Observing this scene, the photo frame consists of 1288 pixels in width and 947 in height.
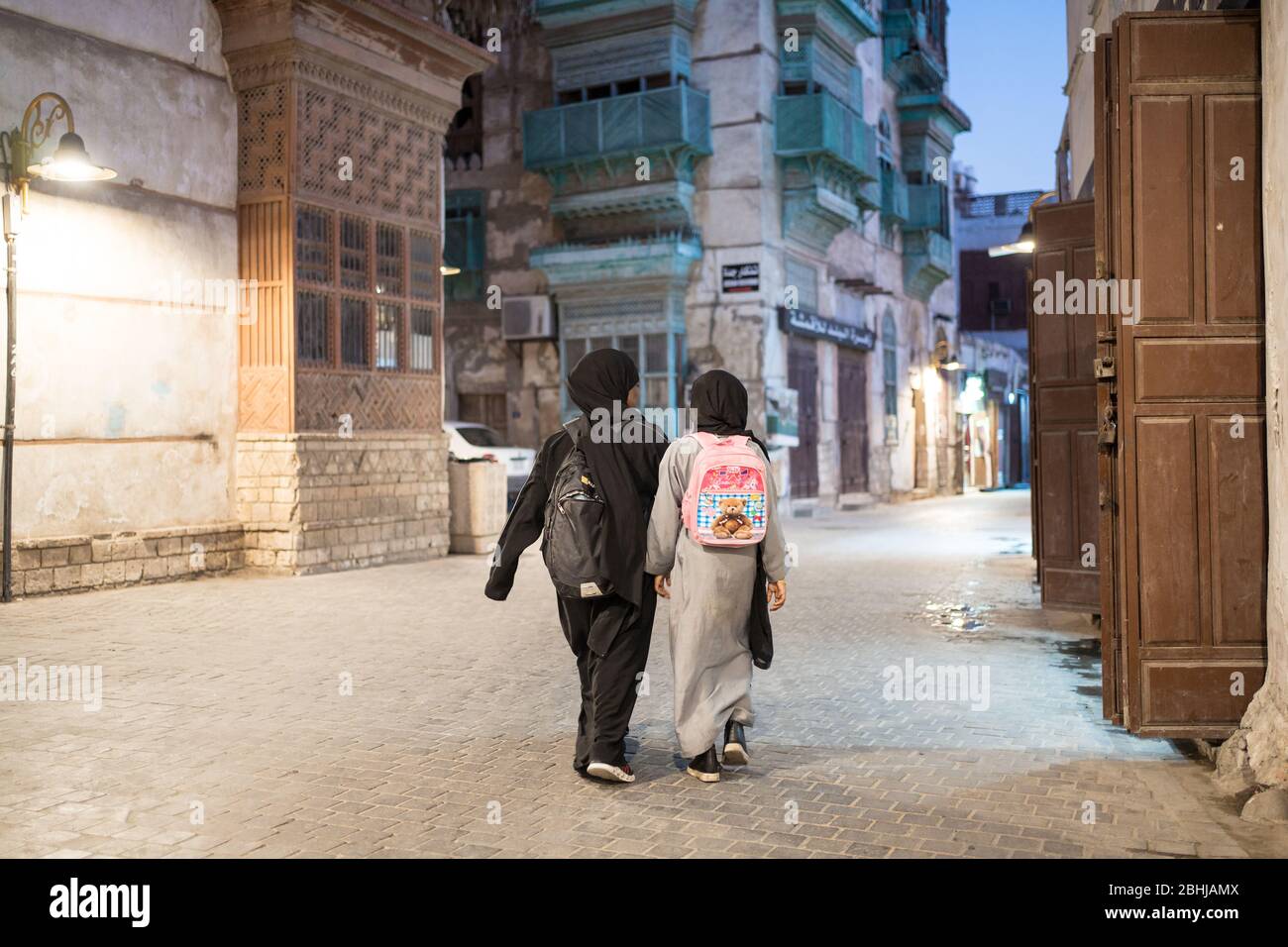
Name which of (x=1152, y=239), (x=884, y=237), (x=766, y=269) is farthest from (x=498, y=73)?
(x=1152, y=239)

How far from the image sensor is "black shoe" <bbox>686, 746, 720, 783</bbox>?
4773 mm

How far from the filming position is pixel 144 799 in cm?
450

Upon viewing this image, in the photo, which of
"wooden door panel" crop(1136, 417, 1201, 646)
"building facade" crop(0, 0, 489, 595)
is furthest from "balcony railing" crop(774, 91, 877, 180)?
"wooden door panel" crop(1136, 417, 1201, 646)

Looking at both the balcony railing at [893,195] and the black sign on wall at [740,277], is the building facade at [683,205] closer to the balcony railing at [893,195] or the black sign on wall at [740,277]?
the black sign on wall at [740,277]

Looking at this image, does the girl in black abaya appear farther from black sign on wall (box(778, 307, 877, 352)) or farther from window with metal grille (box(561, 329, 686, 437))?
black sign on wall (box(778, 307, 877, 352))

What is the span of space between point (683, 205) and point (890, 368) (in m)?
9.34

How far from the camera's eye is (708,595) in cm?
483

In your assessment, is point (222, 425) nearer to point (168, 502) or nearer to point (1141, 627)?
point (168, 502)

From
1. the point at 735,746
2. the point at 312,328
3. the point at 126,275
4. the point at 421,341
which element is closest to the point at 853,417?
the point at 421,341

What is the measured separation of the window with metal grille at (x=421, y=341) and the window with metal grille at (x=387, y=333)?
0.79 feet

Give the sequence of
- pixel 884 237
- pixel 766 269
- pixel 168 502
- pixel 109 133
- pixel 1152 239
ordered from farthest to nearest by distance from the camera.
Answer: pixel 884 237
pixel 766 269
pixel 168 502
pixel 109 133
pixel 1152 239

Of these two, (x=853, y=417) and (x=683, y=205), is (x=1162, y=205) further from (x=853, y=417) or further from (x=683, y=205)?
(x=853, y=417)

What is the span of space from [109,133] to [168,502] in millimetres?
3568

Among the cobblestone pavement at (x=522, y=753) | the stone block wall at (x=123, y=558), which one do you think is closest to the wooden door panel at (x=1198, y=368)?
the cobblestone pavement at (x=522, y=753)
